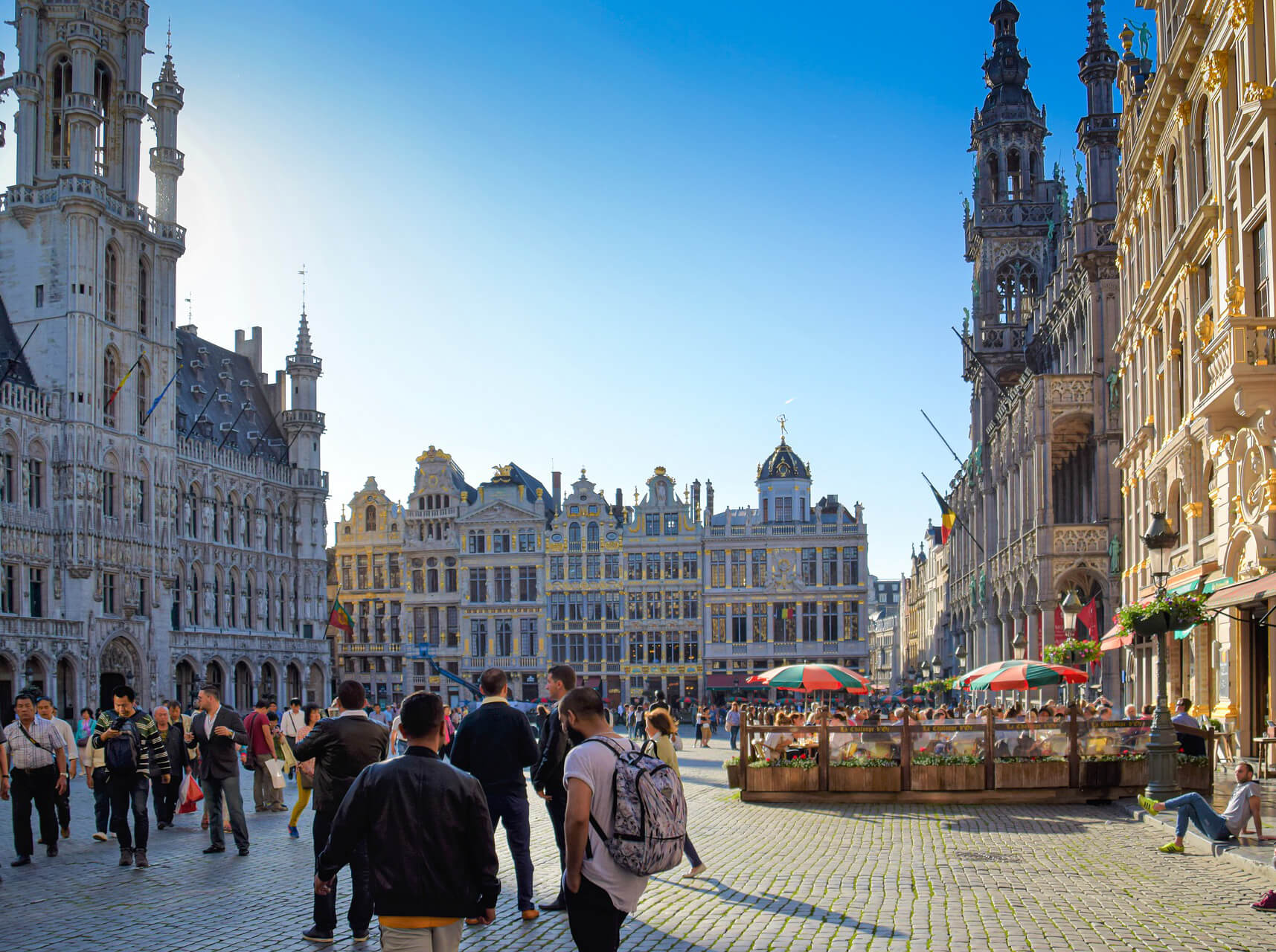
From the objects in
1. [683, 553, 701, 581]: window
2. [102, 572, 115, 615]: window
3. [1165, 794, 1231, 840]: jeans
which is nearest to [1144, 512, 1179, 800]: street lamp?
[1165, 794, 1231, 840]: jeans

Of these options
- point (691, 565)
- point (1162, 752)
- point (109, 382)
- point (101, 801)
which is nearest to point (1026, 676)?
point (1162, 752)

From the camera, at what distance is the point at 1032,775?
19.4 m

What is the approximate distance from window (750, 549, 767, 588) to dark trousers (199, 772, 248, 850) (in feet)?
209

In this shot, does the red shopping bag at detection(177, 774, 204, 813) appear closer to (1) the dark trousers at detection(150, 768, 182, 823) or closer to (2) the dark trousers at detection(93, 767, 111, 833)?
(1) the dark trousers at detection(150, 768, 182, 823)

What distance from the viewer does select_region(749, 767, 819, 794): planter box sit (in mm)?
20250

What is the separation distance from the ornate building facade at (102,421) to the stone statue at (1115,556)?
119ft

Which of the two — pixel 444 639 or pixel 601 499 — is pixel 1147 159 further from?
pixel 444 639

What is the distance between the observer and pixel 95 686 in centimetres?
5094

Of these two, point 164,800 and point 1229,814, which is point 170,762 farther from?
point 1229,814

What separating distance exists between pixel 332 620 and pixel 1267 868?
61806 mm

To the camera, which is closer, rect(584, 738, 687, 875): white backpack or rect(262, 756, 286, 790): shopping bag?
rect(584, 738, 687, 875): white backpack

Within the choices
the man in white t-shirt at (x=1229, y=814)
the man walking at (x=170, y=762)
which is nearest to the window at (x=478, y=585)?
the man walking at (x=170, y=762)

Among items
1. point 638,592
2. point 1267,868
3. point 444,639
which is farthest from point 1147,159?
point 444,639

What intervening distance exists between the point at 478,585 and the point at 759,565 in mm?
16800
